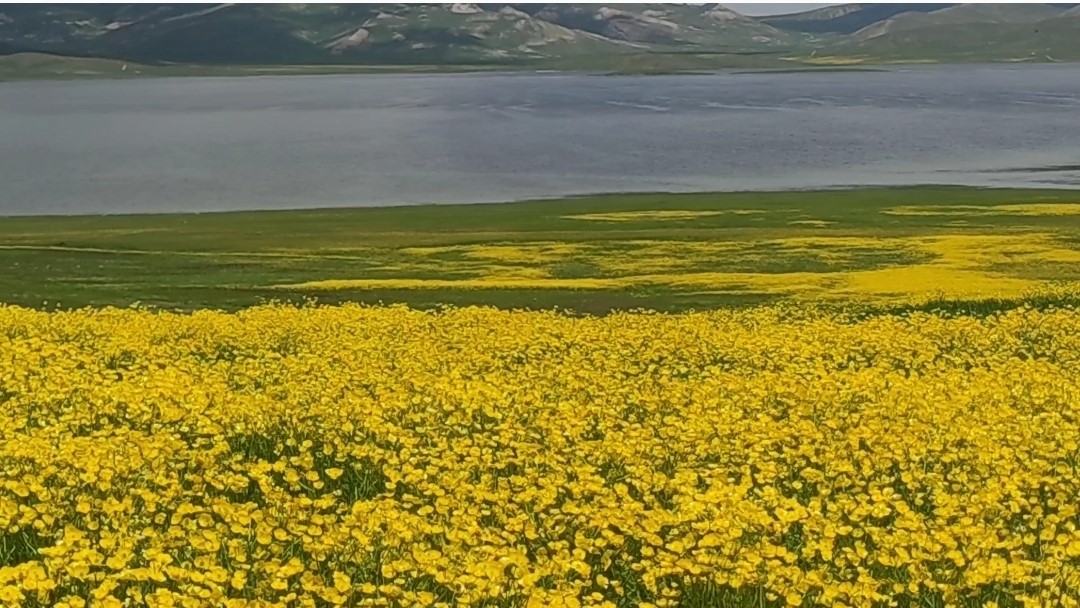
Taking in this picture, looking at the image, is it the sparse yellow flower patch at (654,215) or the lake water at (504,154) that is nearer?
the sparse yellow flower patch at (654,215)

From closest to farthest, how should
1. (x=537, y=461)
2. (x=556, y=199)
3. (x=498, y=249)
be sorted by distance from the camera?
(x=537, y=461), (x=498, y=249), (x=556, y=199)

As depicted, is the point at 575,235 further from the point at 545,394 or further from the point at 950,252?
the point at 545,394

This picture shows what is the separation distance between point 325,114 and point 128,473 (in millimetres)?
181597

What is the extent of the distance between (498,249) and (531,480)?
36.8 meters

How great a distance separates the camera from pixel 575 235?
52719mm

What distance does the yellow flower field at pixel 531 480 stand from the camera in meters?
7.96

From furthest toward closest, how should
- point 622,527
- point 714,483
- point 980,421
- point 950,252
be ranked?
point 950,252 < point 980,421 < point 714,483 < point 622,527

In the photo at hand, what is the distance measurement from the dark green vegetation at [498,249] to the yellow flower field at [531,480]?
1761 centimetres

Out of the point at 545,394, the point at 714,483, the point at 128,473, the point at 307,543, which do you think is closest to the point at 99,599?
the point at 307,543

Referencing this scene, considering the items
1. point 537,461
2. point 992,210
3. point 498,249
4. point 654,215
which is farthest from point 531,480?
point 992,210

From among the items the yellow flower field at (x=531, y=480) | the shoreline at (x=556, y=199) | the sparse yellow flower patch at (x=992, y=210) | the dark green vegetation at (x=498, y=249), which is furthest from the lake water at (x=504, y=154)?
the yellow flower field at (x=531, y=480)

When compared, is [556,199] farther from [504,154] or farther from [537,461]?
[537,461]

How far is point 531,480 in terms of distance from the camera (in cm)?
1018

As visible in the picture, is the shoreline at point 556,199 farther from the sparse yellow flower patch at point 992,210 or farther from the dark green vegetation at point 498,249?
the sparse yellow flower patch at point 992,210
